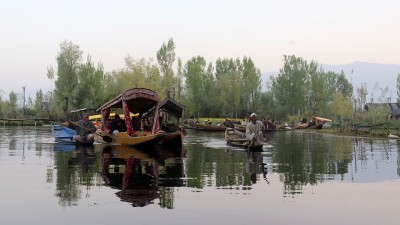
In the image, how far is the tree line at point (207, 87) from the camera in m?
64.8

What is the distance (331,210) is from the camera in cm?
895

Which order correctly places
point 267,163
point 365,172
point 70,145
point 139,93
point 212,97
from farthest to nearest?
point 212,97 → point 70,145 → point 139,93 → point 267,163 → point 365,172

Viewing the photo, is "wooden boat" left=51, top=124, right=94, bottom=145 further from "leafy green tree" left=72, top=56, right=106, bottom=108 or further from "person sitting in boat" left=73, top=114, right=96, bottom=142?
"leafy green tree" left=72, top=56, right=106, bottom=108

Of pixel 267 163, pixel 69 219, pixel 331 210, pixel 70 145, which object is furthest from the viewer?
pixel 70 145

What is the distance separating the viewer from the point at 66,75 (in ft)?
212

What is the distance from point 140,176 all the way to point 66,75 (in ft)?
180

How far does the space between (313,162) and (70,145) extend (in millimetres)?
15117

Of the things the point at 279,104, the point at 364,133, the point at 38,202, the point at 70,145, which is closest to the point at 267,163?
the point at 38,202

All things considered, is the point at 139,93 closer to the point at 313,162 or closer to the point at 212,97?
the point at 313,162

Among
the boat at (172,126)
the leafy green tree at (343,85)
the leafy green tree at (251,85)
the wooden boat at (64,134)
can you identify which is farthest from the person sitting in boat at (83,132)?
the leafy green tree at (343,85)

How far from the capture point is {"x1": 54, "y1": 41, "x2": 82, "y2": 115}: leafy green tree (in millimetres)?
64500

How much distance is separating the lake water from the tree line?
156 feet

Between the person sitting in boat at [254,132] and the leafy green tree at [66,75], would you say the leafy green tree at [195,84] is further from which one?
the person sitting in boat at [254,132]

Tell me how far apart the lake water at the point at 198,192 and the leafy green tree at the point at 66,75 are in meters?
48.5
